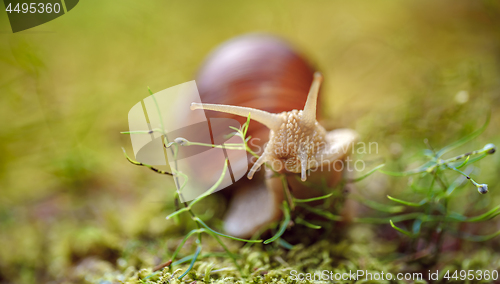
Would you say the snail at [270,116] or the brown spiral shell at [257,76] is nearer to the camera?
the snail at [270,116]

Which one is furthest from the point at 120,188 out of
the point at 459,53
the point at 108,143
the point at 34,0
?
the point at 459,53

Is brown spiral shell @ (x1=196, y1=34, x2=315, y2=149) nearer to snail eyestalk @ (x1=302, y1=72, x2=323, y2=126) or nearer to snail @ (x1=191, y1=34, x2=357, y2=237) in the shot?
snail @ (x1=191, y1=34, x2=357, y2=237)

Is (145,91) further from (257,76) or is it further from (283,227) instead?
(283,227)

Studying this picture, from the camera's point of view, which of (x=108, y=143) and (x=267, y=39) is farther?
(x=108, y=143)

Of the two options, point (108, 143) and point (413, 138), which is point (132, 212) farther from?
point (413, 138)

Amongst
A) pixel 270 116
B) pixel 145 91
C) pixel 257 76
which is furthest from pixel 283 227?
pixel 145 91

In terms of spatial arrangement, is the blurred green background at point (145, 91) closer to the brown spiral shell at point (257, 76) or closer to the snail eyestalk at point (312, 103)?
the brown spiral shell at point (257, 76)

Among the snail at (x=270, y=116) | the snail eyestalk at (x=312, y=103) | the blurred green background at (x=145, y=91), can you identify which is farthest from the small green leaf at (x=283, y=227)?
the blurred green background at (x=145, y=91)
